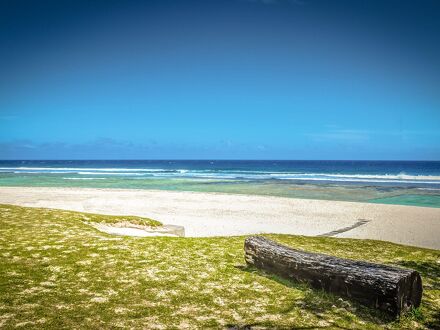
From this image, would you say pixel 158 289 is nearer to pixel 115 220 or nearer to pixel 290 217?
pixel 115 220

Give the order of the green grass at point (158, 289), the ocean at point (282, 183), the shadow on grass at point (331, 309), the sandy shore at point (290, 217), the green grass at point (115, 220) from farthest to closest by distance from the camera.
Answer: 1. the ocean at point (282, 183)
2. the sandy shore at point (290, 217)
3. the green grass at point (115, 220)
4. the shadow on grass at point (331, 309)
5. the green grass at point (158, 289)

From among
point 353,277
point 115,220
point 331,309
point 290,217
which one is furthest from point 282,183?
point 331,309

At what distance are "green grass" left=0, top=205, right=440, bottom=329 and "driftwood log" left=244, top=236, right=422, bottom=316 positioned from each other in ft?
0.61

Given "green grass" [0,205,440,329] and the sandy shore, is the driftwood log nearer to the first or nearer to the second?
"green grass" [0,205,440,329]

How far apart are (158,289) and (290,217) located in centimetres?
1553

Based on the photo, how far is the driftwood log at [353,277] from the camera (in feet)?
18.7

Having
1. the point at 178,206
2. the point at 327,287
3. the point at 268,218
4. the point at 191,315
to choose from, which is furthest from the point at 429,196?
the point at 191,315

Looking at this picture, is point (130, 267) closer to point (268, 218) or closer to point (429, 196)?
point (268, 218)

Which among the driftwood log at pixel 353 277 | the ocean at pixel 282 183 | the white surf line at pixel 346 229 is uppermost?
the driftwood log at pixel 353 277

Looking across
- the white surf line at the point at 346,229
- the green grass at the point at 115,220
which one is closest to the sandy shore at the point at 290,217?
the white surf line at the point at 346,229

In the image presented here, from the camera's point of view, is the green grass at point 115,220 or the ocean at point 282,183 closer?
the green grass at point 115,220

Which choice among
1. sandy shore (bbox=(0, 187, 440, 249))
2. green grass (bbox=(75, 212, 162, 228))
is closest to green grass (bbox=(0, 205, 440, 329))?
green grass (bbox=(75, 212, 162, 228))

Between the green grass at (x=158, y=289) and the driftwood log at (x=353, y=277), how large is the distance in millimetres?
187

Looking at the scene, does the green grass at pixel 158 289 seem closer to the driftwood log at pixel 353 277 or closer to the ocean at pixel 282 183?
the driftwood log at pixel 353 277
